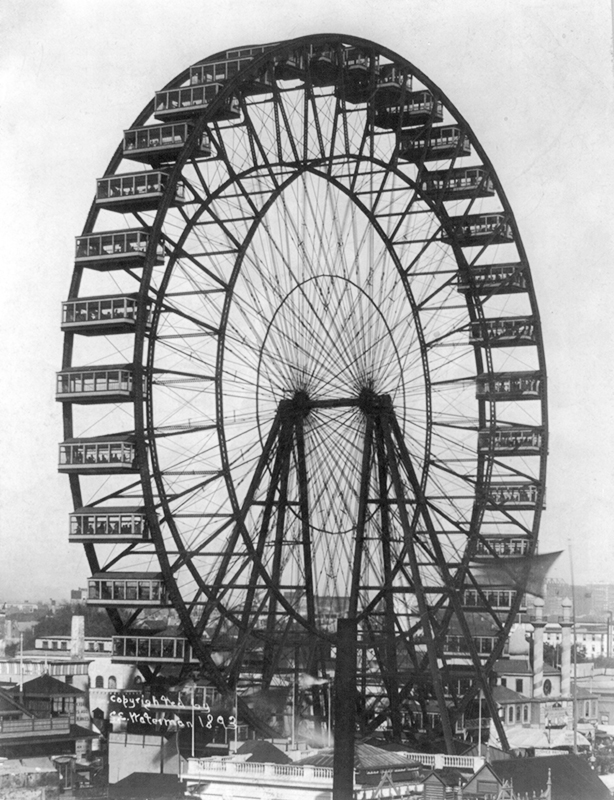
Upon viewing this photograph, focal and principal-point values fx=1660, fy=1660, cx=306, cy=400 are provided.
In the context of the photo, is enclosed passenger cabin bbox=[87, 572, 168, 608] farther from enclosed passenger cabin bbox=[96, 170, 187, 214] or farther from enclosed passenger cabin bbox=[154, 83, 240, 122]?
enclosed passenger cabin bbox=[154, 83, 240, 122]

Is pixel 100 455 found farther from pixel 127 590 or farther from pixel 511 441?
pixel 511 441

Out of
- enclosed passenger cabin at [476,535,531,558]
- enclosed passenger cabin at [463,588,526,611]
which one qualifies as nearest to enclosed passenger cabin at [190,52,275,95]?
enclosed passenger cabin at [476,535,531,558]

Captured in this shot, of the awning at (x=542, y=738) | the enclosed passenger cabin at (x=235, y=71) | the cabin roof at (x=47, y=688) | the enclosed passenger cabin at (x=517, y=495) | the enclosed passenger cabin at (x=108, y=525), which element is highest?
the enclosed passenger cabin at (x=235, y=71)

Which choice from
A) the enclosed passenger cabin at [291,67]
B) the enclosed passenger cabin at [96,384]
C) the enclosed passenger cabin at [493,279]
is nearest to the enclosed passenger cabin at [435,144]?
the enclosed passenger cabin at [493,279]

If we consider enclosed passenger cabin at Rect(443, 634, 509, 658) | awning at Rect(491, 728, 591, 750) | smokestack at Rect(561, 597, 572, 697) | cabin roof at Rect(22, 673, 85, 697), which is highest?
enclosed passenger cabin at Rect(443, 634, 509, 658)

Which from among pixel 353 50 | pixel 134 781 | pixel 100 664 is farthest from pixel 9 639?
pixel 353 50

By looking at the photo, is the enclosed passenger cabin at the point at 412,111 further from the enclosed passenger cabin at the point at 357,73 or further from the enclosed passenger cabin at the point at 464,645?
the enclosed passenger cabin at the point at 464,645

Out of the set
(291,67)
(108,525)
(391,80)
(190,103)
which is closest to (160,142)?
(190,103)
